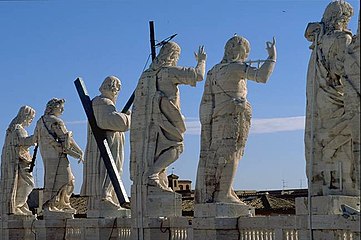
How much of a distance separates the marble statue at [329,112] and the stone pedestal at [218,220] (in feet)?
7.50

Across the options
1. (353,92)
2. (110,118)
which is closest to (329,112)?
(353,92)

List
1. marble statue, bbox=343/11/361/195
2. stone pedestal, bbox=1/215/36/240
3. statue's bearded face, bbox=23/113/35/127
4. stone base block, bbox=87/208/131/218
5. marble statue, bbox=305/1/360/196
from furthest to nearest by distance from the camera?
1. statue's bearded face, bbox=23/113/35/127
2. stone pedestal, bbox=1/215/36/240
3. stone base block, bbox=87/208/131/218
4. marble statue, bbox=305/1/360/196
5. marble statue, bbox=343/11/361/195

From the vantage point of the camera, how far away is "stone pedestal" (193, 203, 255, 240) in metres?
15.6

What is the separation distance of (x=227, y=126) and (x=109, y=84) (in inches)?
199

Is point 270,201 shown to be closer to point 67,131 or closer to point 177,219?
point 67,131

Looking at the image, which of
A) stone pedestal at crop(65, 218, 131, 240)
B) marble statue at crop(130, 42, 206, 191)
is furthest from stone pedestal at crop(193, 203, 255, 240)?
stone pedestal at crop(65, 218, 131, 240)

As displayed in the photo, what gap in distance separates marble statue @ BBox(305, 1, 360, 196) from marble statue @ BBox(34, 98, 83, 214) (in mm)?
9466

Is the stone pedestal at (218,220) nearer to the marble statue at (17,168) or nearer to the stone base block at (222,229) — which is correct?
the stone base block at (222,229)

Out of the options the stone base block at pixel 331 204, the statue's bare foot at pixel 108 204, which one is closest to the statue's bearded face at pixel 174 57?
the statue's bare foot at pixel 108 204

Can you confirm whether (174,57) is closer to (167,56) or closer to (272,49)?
(167,56)

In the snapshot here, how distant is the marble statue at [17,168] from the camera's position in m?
24.2

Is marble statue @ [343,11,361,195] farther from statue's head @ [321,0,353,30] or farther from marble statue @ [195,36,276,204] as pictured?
marble statue @ [195,36,276,204]

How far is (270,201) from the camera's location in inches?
1041

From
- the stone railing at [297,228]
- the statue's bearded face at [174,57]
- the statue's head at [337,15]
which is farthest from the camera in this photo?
the statue's bearded face at [174,57]
